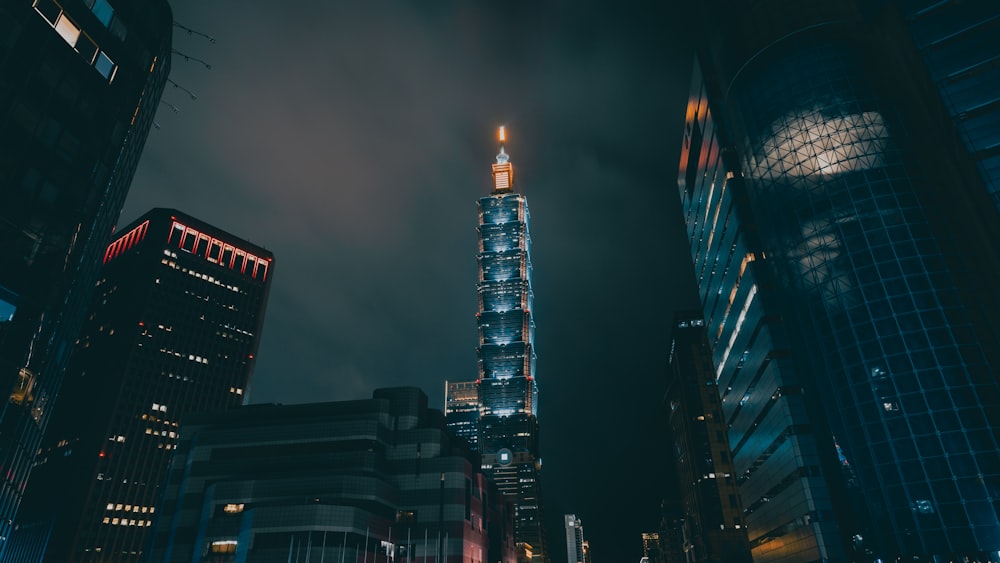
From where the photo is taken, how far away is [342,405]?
→ 334 feet

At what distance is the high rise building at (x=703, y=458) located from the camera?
144250mm

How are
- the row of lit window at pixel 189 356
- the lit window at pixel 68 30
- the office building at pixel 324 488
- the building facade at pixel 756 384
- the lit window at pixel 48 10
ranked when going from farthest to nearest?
1. the row of lit window at pixel 189 356
2. the building facade at pixel 756 384
3. the office building at pixel 324 488
4. the lit window at pixel 68 30
5. the lit window at pixel 48 10

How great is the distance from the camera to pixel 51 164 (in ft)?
157

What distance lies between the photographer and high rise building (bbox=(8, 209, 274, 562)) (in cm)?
15575

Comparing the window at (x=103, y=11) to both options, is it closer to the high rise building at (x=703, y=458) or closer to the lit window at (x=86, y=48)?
the lit window at (x=86, y=48)

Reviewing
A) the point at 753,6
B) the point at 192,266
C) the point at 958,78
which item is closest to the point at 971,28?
the point at 958,78

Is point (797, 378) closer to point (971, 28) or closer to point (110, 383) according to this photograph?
point (971, 28)

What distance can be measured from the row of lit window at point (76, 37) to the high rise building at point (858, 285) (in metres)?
92.9

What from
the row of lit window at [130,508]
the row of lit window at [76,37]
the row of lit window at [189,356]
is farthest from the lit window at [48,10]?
the row of lit window at [189,356]

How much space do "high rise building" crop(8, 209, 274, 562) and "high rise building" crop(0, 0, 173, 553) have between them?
101m

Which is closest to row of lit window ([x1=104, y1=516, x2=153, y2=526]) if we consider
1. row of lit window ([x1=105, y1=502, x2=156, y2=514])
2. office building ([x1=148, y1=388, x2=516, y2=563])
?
row of lit window ([x1=105, y1=502, x2=156, y2=514])

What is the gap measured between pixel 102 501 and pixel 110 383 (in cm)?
3273

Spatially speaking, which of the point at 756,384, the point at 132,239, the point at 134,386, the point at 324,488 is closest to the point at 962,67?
the point at 756,384

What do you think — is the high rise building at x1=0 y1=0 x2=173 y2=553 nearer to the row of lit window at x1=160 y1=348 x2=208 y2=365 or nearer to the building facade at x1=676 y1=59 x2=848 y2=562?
the building facade at x1=676 y1=59 x2=848 y2=562
